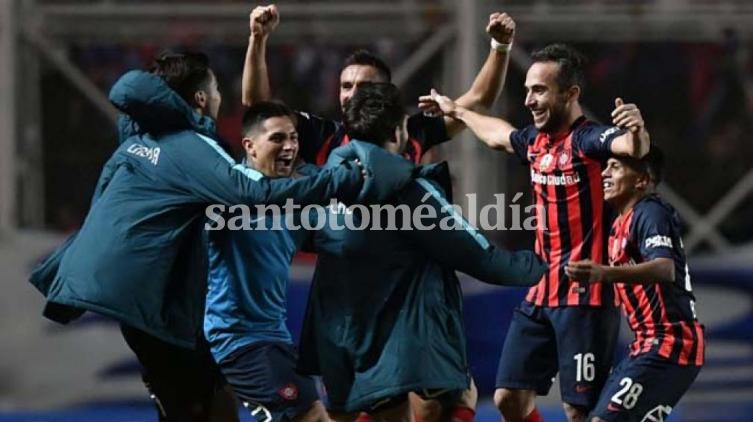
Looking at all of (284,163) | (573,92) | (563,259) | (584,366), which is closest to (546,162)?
(573,92)

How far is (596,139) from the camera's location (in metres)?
7.61

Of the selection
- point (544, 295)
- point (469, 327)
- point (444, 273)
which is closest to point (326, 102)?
point (469, 327)

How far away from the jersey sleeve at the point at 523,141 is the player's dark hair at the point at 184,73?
1498 millimetres

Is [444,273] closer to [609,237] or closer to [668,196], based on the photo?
[609,237]

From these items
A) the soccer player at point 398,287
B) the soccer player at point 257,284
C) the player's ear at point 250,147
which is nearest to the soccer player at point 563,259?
the soccer player at point 398,287

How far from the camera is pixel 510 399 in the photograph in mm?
7980

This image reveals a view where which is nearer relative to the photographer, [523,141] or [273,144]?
[273,144]

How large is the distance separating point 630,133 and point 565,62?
0.68 meters

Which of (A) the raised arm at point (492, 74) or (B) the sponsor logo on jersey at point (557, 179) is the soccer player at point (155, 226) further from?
(A) the raised arm at point (492, 74)

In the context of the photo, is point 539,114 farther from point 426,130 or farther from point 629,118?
point 629,118

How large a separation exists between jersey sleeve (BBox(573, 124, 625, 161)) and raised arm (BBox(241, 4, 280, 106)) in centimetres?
141

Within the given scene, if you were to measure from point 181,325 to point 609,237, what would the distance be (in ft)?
6.10

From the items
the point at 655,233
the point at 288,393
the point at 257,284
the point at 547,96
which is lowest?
the point at 288,393

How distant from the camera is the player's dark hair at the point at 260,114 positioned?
7.40m
